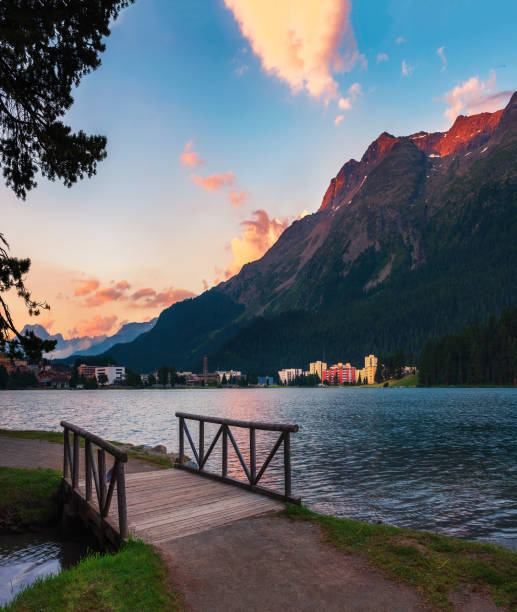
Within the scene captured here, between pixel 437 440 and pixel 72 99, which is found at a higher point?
pixel 72 99

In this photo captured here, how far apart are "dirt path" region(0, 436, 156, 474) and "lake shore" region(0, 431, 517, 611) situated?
38.2 feet

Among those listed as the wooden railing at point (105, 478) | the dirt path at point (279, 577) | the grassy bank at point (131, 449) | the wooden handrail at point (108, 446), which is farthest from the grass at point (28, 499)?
the dirt path at point (279, 577)

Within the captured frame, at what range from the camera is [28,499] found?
1561 cm

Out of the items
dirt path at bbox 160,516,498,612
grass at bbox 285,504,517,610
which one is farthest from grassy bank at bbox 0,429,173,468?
grass at bbox 285,504,517,610

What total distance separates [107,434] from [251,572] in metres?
45.8

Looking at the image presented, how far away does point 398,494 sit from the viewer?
837 inches

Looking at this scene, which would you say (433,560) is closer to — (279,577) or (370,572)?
(370,572)

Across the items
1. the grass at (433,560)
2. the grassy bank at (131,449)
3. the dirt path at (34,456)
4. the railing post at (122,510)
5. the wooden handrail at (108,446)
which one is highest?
the wooden handrail at (108,446)

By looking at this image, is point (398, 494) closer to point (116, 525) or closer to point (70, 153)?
point (116, 525)

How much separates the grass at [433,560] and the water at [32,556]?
7113 mm

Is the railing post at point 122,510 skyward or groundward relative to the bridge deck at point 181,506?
skyward

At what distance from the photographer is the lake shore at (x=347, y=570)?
7.23m

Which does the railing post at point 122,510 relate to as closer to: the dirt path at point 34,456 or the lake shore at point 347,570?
the lake shore at point 347,570

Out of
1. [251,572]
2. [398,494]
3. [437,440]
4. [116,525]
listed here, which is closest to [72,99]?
[116,525]
